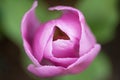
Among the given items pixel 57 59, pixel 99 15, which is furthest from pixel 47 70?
pixel 99 15

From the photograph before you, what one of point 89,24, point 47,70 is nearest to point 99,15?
point 89,24

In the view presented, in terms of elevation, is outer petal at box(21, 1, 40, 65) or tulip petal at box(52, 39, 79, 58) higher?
outer petal at box(21, 1, 40, 65)

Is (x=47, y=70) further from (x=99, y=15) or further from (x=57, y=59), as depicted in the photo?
(x=99, y=15)

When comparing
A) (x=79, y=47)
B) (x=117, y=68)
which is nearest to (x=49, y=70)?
(x=79, y=47)

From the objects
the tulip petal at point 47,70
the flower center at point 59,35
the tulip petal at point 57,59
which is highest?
the flower center at point 59,35

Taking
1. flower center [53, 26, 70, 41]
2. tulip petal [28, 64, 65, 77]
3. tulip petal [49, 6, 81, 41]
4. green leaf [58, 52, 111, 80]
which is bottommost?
green leaf [58, 52, 111, 80]
